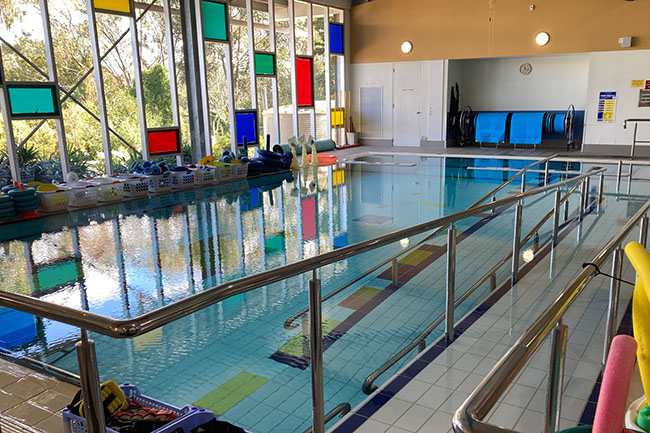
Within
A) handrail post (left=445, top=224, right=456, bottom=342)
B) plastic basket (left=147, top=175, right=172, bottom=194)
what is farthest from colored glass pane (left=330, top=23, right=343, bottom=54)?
handrail post (left=445, top=224, right=456, bottom=342)

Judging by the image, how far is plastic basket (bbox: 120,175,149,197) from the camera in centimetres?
827

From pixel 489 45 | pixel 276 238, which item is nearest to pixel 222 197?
pixel 276 238

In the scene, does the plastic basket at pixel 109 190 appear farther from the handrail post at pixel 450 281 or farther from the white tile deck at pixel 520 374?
the handrail post at pixel 450 281

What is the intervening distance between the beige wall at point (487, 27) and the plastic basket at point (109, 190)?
893 cm

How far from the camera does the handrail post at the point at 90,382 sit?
48.6 inches

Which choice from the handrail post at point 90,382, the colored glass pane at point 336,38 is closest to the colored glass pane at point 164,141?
the colored glass pane at point 336,38

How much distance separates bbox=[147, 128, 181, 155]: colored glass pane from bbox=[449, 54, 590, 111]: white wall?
7.60 m

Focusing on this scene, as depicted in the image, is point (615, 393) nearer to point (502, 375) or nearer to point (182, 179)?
point (502, 375)

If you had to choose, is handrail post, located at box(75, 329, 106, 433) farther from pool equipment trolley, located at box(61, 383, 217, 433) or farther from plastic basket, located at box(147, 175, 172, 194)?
plastic basket, located at box(147, 175, 172, 194)

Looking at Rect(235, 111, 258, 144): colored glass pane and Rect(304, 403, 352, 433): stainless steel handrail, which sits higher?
Rect(235, 111, 258, 144): colored glass pane

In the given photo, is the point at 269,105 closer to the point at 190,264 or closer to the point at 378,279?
the point at 190,264

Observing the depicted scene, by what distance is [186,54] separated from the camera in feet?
34.4

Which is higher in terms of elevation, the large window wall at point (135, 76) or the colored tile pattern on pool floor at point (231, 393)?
the large window wall at point (135, 76)

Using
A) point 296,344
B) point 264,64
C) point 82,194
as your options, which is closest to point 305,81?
point 264,64
